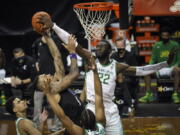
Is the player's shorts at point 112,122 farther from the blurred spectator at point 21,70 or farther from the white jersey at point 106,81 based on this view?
the blurred spectator at point 21,70

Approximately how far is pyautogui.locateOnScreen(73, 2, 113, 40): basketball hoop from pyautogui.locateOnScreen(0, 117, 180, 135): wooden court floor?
1923 millimetres

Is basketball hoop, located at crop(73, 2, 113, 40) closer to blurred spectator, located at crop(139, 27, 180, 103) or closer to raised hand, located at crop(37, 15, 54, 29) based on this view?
blurred spectator, located at crop(139, 27, 180, 103)

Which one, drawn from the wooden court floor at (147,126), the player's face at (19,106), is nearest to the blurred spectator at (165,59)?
the wooden court floor at (147,126)

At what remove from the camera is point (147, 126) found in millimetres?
10781

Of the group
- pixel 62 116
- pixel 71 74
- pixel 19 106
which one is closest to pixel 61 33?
pixel 71 74

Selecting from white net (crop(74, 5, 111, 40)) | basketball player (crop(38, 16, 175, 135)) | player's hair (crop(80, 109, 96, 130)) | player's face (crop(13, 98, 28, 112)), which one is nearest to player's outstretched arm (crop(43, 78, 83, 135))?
player's hair (crop(80, 109, 96, 130))

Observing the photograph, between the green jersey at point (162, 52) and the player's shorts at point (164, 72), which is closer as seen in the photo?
the green jersey at point (162, 52)

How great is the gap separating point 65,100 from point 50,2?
8.21 meters

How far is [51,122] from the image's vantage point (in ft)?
36.2

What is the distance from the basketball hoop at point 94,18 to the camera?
10.3 meters

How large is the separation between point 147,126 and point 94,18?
94.4 inches

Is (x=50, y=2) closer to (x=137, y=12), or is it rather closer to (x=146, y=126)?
(x=137, y=12)

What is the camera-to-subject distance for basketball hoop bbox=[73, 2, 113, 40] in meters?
10.3

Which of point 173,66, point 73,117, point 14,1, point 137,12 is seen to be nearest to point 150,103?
point 173,66
